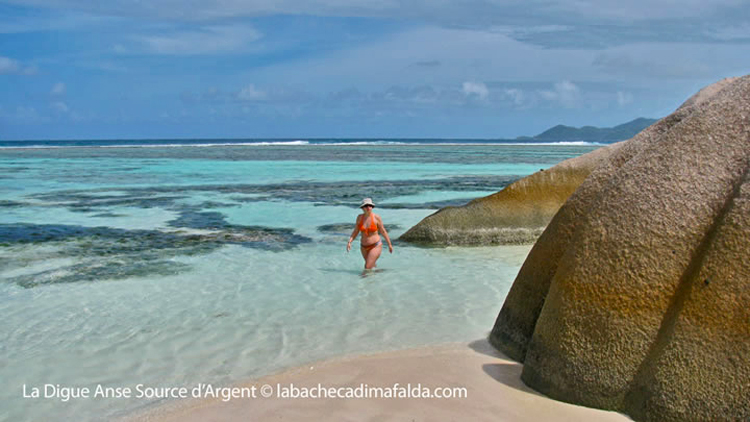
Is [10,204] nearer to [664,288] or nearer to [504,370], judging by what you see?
[504,370]

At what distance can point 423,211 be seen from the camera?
1714 centimetres

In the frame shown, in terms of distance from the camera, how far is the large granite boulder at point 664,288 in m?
3.99

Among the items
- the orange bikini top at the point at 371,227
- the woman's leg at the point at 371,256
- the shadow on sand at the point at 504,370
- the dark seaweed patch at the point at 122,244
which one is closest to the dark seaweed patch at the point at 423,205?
the dark seaweed patch at the point at 122,244

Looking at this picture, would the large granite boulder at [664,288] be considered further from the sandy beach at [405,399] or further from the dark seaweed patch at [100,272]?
the dark seaweed patch at [100,272]

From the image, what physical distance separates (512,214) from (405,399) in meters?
7.72

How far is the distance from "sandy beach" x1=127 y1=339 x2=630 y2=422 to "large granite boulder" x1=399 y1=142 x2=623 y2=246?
6.04 meters

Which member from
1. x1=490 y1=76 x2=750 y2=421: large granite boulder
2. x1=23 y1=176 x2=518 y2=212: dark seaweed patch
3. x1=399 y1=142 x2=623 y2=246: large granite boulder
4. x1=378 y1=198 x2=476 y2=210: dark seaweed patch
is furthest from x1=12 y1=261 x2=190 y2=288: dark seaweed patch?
x1=378 y1=198 x2=476 y2=210: dark seaweed patch

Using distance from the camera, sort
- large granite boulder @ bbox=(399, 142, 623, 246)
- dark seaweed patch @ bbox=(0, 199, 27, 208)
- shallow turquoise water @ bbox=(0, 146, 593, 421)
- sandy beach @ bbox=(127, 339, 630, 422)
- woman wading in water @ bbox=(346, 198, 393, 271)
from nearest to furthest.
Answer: sandy beach @ bbox=(127, 339, 630, 422) → shallow turquoise water @ bbox=(0, 146, 593, 421) → woman wading in water @ bbox=(346, 198, 393, 271) → large granite boulder @ bbox=(399, 142, 623, 246) → dark seaweed patch @ bbox=(0, 199, 27, 208)

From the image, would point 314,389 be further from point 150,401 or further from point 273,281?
point 273,281

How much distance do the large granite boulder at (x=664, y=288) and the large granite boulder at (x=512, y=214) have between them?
6912mm

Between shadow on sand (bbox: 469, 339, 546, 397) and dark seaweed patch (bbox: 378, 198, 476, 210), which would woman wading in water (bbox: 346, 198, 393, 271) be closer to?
shadow on sand (bbox: 469, 339, 546, 397)

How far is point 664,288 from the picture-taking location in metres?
4.32

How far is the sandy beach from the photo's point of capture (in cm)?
452

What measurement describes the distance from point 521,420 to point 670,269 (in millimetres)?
1401
